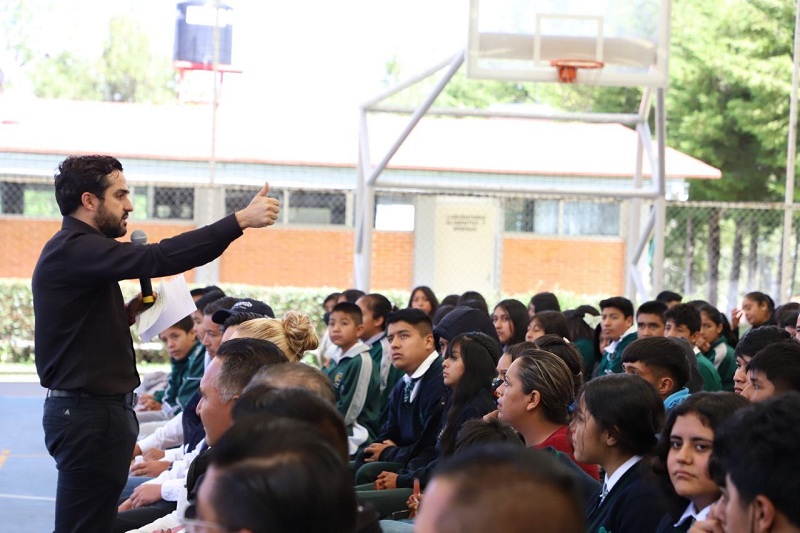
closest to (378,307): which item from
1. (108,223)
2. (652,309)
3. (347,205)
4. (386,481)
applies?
(652,309)

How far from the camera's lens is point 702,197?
2441 cm

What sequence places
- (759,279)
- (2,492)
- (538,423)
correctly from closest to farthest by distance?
(538,423)
(2,492)
(759,279)

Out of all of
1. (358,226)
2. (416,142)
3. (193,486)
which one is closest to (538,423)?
(193,486)

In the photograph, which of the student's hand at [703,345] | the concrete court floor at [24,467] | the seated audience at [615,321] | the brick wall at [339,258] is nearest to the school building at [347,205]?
the brick wall at [339,258]

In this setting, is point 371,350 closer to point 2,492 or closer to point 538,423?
point 2,492

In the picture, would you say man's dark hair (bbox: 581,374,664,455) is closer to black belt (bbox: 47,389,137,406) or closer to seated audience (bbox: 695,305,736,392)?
black belt (bbox: 47,389,137,406)

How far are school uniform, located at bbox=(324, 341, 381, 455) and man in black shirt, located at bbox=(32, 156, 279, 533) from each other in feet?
8.39

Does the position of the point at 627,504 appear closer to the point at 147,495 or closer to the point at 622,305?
the point at 147,495

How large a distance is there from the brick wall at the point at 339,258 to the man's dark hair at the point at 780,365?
12.3 m

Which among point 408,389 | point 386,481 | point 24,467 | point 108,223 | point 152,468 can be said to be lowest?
point 24,467

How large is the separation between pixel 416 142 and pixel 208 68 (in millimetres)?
5328

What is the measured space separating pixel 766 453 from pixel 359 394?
4.75 m

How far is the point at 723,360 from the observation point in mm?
7633

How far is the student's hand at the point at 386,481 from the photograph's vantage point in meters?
5.41
